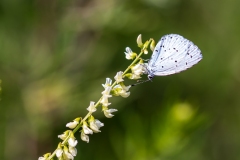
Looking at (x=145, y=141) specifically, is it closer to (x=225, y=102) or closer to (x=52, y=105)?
(x=52, y=105)

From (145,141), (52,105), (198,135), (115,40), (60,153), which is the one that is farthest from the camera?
(115,40)

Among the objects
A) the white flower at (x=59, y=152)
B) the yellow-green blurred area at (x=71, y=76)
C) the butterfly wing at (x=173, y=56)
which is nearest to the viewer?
the white flower at (x=59, y=152)

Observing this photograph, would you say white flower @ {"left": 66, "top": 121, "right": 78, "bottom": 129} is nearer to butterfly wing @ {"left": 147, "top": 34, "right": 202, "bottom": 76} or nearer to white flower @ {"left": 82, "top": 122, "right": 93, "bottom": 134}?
white flower @ {"left": 82, "top": 122, "right": 93, "bottom": 134}

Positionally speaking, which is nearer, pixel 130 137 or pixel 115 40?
pixel 130 137

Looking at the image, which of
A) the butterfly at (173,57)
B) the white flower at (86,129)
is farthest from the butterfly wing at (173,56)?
the white flower at (86,129)

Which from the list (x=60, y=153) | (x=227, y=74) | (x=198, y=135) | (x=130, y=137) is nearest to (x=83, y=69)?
(x=130, y=137)

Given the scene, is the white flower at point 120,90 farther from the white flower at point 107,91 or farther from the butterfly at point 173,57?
the butterfly at point 173,57

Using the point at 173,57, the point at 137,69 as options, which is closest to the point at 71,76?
the point at 173,57

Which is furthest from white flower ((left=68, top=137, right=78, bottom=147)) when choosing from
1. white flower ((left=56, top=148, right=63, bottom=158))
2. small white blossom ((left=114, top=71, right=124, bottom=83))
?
small white blossom ((left=114, top=71, right=124, bottom=83))
